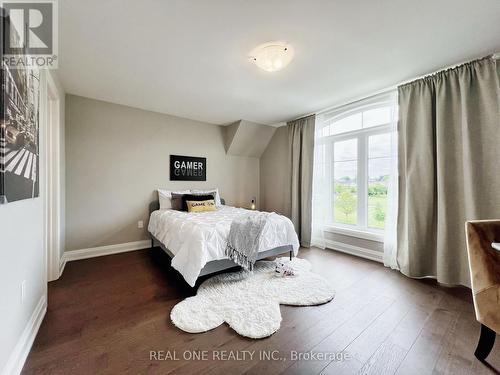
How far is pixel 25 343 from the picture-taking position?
1.39 metres

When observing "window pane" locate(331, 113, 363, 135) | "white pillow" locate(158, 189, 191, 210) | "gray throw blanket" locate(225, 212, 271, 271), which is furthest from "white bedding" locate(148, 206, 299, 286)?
"window pane" locate(331, 113, 363, 135)

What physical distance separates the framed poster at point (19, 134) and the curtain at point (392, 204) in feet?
12.0

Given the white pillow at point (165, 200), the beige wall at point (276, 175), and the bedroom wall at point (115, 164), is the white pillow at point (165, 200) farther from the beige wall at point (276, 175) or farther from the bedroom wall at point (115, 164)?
the beige wall at point (276, 175)

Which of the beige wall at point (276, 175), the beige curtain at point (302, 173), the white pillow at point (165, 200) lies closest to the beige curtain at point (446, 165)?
the beige curtain at point (302, 173)

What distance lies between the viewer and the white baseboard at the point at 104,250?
10.2 ft

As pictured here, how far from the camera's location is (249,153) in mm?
5016

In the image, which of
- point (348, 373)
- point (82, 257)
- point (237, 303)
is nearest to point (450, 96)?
point (348, 373)

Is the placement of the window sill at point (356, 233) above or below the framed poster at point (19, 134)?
below

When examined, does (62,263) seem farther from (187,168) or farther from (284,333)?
(284,333)

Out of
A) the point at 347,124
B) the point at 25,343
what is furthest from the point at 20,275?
the point at 347,124

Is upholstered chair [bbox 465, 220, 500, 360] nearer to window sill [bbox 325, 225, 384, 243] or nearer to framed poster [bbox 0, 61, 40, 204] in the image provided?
window sill [bbox 325, 225, 384, 243]

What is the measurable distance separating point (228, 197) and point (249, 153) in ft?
3.79

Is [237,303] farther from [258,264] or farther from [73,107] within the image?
[73,107]

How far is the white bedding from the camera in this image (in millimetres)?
2096
